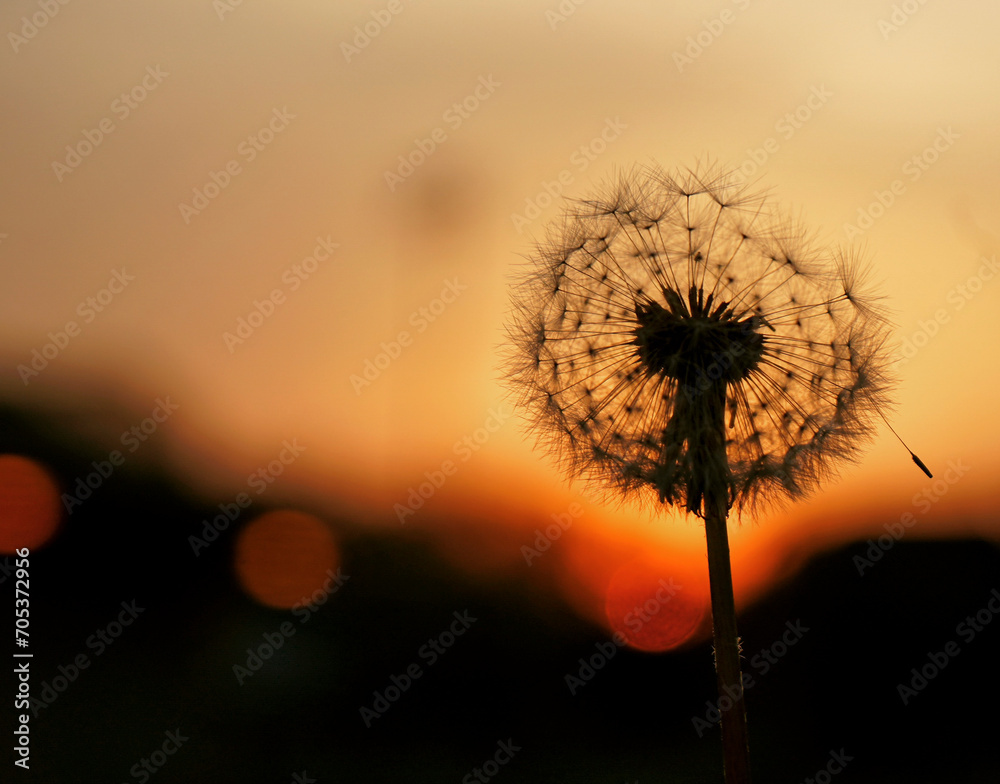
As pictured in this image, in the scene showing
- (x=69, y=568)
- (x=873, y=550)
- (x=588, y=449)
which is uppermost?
(x=873, y=550)

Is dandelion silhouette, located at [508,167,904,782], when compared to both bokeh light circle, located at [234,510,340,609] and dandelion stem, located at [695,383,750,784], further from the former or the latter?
bokeh light circle, located at [234,510,340,609]

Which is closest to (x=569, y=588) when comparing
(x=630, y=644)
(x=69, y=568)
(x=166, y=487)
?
(x=630, y=644)

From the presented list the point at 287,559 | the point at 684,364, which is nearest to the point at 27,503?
the point at 287,559

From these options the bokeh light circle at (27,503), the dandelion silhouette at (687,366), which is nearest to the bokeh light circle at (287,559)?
the bokeh light circle at (27,503)

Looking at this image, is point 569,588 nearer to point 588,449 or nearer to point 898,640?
point 898,640

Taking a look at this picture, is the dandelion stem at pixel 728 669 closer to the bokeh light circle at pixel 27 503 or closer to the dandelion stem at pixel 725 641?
the dandelion stem at pixel 725 641
